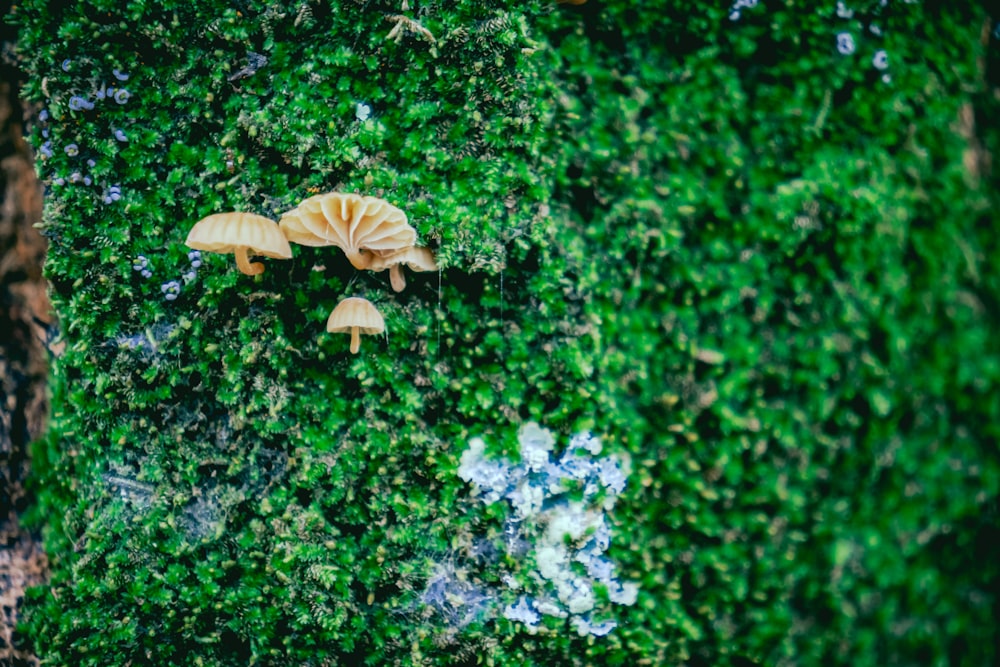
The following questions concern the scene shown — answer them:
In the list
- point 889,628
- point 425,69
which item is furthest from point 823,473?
point 425,69

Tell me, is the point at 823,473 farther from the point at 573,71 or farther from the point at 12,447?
the point at 12,447

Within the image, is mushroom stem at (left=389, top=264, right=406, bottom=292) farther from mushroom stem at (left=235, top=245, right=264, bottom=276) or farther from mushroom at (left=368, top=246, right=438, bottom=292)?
mushroom stem at (left=235, top=245, right=264, bottom=276)

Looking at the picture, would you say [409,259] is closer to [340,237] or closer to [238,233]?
[340,237]

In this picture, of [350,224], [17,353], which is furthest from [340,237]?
[17,353]

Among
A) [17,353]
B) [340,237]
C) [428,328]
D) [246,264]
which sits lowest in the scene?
[17,353]

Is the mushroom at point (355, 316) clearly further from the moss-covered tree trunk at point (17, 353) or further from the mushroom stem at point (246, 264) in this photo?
the moss-covered tree trunk at point (17, 353)

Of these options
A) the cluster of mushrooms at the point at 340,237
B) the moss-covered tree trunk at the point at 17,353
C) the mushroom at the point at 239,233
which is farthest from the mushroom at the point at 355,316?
the moss-covered tree trunk at the point at 17,353
